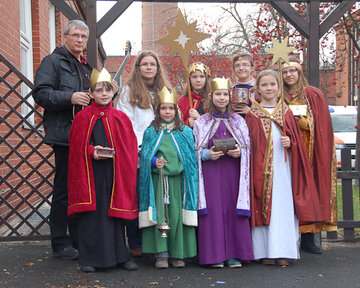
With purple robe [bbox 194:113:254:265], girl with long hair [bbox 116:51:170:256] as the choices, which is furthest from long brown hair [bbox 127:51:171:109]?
purple robe [bbox 194:113:254:265]

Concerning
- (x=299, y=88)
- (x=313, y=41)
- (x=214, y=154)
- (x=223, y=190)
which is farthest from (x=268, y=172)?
(x=313, y=41)

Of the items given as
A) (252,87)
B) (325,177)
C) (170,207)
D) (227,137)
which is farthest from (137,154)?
(325,177)

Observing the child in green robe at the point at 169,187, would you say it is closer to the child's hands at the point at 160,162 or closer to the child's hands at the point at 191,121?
the child's hands at the point at 160,162

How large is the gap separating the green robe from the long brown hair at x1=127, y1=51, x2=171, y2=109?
0.51 metres

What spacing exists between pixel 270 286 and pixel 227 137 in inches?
56.8

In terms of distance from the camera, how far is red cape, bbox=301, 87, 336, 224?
4637 millimetres

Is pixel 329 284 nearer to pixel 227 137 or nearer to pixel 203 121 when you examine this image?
pixel 227 137

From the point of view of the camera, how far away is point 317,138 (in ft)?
15.4

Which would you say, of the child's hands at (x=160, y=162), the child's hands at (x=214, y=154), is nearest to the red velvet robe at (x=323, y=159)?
the child's hands at (x=214, y=154)

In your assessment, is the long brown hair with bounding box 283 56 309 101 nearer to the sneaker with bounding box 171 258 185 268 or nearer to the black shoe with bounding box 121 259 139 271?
the sneaker with bounding box 171 258 185 268

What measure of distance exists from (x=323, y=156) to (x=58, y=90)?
2.85m

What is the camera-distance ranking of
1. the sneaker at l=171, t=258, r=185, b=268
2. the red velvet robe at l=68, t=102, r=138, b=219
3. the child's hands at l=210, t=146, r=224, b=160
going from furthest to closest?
the sneaker at l=171, t=258, r=185, b=268 → the child's hands at l=210, t=146, r=224, b=160 → the red velvet robe at l=68, t=102, r=138, b=219

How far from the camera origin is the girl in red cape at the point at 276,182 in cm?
425

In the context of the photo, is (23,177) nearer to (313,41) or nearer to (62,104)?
(62,104)
